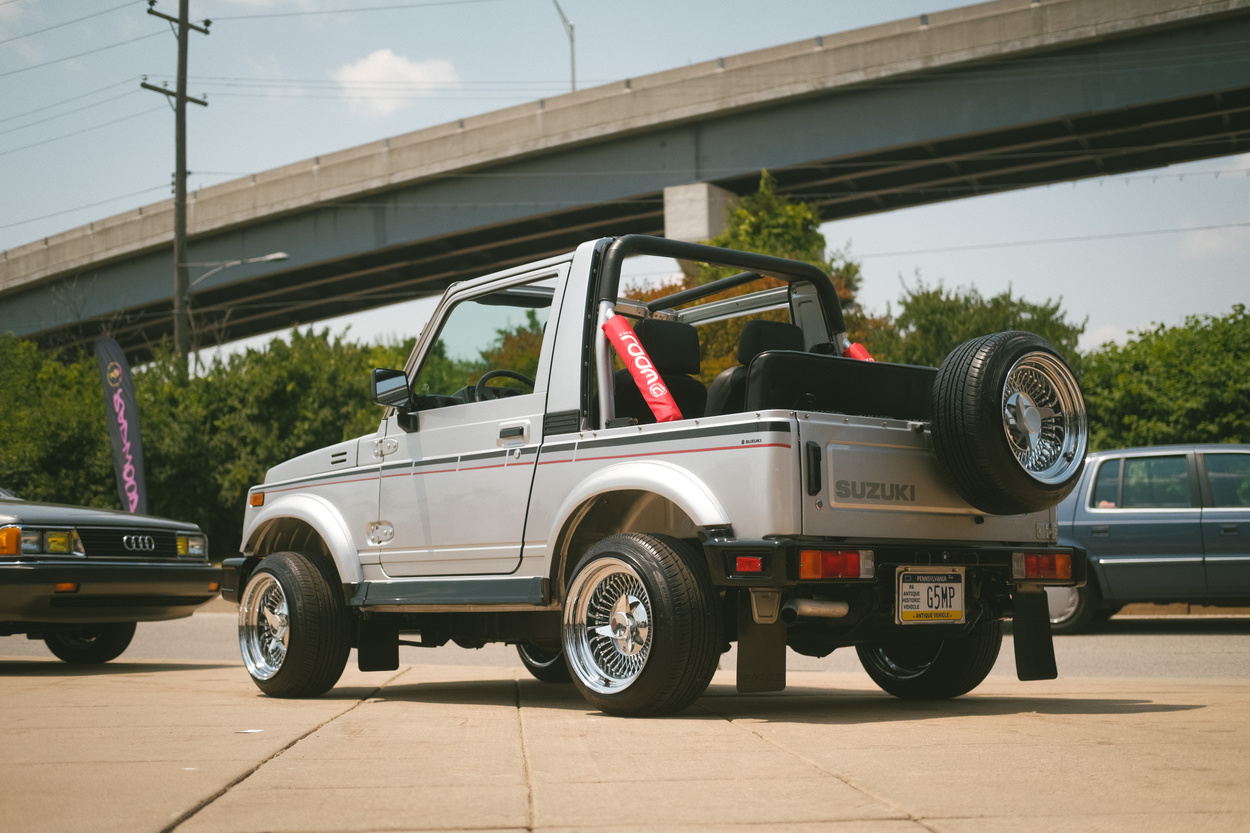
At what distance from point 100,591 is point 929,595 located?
20.6 ft

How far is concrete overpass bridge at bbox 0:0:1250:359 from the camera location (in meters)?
28.8

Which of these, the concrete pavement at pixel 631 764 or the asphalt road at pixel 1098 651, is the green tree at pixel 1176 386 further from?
the concrete pavement at pixel 631 764

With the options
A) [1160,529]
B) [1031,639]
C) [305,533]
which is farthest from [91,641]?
[1160,529]

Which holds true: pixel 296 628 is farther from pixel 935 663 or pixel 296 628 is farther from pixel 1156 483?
pixel 1156 483

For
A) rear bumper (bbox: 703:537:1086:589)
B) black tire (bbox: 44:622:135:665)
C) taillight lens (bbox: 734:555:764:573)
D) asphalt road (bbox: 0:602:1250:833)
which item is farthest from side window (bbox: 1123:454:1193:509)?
black tire (bbox: 44:622:135:665)

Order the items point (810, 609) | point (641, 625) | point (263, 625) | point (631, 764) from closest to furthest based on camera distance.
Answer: point (631, 764) → point (810, 609) → point (641, 625) → point (263, 625)

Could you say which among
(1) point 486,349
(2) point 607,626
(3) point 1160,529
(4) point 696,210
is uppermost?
(4) point 696,210

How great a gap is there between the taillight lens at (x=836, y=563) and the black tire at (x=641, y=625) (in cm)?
46

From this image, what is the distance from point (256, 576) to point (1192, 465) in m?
8.61

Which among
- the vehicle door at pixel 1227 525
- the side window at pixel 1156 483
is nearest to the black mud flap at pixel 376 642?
the side window at pixel 1156 483

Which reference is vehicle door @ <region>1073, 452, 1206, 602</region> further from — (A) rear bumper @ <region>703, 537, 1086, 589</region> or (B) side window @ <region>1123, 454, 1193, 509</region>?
(A) rear bumper @ <region>703, 537, 1086, 589</region>

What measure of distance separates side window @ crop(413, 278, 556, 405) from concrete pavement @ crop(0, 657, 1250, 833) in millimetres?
1727

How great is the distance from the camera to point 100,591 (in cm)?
939

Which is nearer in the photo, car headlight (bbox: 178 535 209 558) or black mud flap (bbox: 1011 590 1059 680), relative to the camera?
black mud flap (bbox: 1011 590 1059 680)
